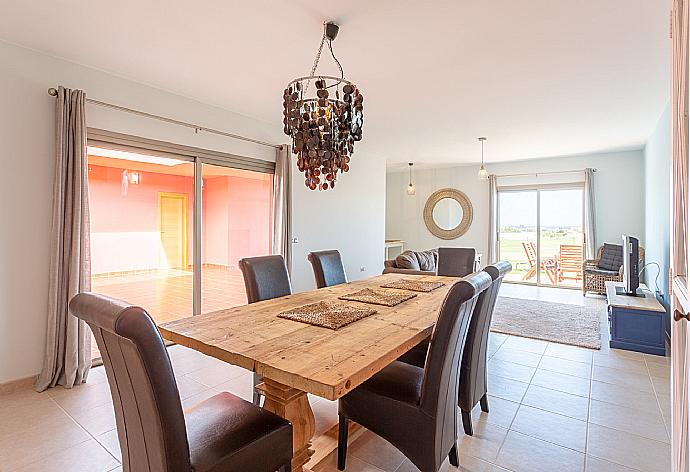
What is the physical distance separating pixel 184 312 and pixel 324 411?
2284 millimetres

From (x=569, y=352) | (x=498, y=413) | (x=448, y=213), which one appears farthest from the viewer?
(x=448, y=213)

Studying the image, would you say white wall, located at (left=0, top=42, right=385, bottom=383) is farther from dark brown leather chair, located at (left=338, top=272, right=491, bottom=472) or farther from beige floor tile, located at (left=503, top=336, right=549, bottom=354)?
beige floor tile, located at (left=503, top=336, right=549, bottom=354)

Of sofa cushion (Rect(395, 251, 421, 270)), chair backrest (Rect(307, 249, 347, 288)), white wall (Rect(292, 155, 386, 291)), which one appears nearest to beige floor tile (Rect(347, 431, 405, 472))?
chair backrest (Rect(307, 249, 347, 288))

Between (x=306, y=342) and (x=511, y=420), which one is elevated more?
(x=306, y=342)

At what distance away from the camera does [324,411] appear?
2.46 metres

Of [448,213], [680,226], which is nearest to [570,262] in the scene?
[448,213]

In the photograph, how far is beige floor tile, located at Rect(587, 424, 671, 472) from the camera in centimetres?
191

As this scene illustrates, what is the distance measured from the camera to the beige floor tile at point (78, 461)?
6.13 ft

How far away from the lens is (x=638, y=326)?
142 inches

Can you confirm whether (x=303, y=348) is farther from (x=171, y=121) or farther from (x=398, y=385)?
(x=171, y=121)

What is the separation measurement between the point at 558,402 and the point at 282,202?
11.5 ft

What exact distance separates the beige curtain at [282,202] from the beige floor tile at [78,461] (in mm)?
2876

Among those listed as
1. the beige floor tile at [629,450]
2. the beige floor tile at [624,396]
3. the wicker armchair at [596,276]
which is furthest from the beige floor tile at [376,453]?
the wicker armchair at [596,276]

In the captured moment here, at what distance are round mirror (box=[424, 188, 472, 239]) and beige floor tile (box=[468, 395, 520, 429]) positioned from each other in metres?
5.95
